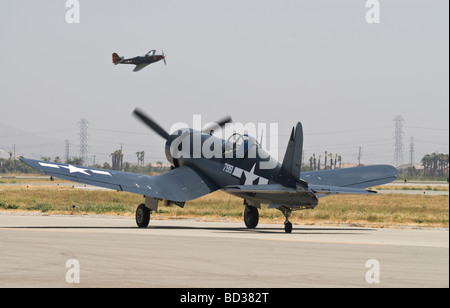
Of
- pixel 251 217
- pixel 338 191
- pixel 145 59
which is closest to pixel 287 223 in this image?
pixel 338 191

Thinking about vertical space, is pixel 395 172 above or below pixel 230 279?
above

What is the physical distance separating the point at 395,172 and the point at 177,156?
9.75 m

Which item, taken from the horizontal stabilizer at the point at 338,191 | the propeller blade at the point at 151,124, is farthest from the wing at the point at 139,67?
the horizontal stabilizer at the point at 338,191

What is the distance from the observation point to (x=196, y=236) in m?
23.7

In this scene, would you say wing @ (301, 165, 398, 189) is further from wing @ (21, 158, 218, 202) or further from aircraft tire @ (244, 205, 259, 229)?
wing @ (21, 158, 218, 202)

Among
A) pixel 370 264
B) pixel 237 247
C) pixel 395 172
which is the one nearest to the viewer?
pixel 370 264

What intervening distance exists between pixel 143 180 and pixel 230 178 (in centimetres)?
322

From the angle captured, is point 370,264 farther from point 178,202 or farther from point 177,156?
point 177,156

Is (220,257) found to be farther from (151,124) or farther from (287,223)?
(151,124)

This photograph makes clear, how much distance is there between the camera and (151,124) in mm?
32500

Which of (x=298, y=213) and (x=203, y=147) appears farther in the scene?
(x=298, y=213)

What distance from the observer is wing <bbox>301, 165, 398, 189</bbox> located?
31.1 m
